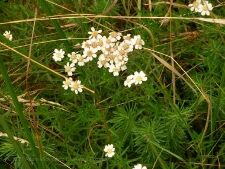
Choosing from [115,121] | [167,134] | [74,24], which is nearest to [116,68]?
[115,121]

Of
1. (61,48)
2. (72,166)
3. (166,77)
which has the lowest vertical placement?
(72,166)

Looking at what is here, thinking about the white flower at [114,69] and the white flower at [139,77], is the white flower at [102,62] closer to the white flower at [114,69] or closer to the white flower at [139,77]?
the white flower at [114,69]

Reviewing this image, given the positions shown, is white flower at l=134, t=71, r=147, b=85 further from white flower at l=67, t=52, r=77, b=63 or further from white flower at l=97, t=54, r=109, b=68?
white flower at l=67, t=52, r=77, b=63

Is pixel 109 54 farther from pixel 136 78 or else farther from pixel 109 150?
pixel 109 150

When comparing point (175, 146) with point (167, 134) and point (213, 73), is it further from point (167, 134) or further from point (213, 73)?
point (213, 73)

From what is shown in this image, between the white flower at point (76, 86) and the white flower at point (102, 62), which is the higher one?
the white flower at point (102, 62)

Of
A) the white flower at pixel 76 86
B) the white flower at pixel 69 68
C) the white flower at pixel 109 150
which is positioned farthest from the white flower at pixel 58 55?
the white flower at pixel 109 150

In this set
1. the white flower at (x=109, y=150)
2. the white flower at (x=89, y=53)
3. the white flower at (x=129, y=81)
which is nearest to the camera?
the white flower at (x=109, y=150)
